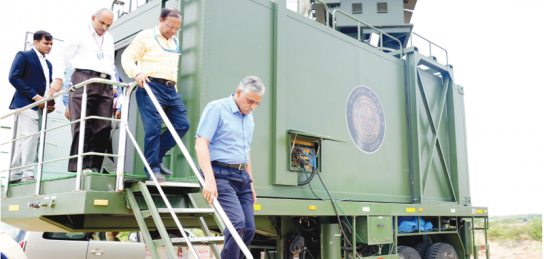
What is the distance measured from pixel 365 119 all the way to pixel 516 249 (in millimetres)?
18163

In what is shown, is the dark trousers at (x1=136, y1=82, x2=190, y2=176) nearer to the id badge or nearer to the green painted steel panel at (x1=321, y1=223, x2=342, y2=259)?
the id badge

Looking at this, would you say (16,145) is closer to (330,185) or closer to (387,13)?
(330,185)

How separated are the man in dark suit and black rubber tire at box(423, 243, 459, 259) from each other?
6300 millimetres

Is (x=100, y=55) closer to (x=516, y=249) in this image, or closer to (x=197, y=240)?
(x=197, y=240)

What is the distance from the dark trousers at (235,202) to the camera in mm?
3447

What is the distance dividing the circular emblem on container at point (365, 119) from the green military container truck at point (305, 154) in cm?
3

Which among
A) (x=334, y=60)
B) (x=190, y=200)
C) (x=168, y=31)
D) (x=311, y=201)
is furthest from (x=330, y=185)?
(x=168, y=31)

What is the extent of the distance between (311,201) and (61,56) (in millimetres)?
3283

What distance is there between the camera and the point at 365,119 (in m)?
7.32

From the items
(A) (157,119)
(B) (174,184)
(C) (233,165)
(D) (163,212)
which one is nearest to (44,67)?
(A) (157,119)

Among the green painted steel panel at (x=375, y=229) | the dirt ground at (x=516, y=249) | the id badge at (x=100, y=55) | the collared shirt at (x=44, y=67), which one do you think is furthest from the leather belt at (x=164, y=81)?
the dirt ground at (x=516, y=249)

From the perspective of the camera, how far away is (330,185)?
6.51 meters

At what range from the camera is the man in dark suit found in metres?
4.96

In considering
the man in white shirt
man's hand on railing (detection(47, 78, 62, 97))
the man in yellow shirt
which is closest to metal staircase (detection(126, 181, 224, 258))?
the man in yellow shirt
